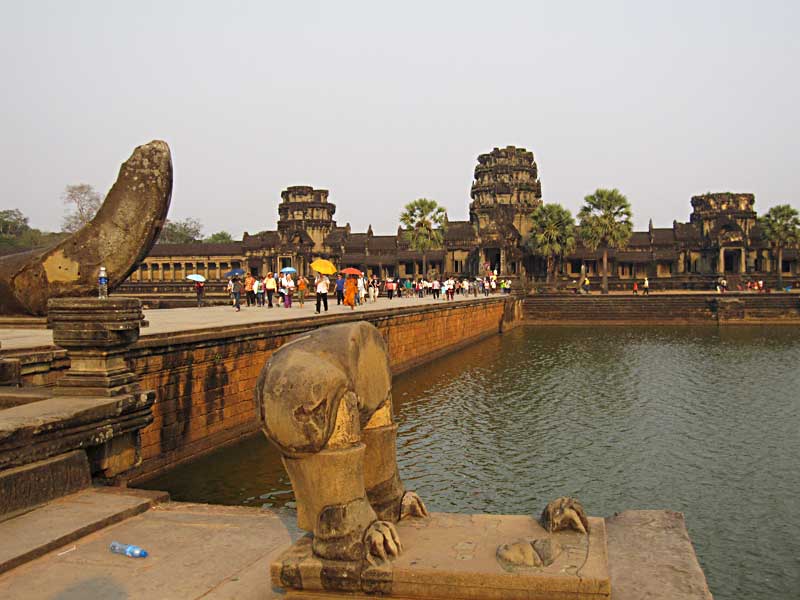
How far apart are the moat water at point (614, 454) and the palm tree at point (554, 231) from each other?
1377 inches

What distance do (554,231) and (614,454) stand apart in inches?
1908

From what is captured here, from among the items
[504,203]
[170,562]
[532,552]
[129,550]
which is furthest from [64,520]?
[504,203]

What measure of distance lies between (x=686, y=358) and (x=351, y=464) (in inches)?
1057

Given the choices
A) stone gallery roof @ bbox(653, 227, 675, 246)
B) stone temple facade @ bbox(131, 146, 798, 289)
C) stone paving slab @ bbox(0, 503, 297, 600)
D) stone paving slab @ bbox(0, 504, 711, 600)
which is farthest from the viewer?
stone gallery roof @ bbox(653, 227, 675, 246)

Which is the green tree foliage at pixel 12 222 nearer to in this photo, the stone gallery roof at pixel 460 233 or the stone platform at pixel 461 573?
the stone gallery roof at pixel 460 233

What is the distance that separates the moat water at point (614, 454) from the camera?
9.80 meters

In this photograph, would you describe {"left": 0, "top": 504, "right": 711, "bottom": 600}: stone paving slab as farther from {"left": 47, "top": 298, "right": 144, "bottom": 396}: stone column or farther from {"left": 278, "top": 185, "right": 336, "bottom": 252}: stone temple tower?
{"left": 278, "top": 185, "right": 336, "bottom": 252}: stone temple tower

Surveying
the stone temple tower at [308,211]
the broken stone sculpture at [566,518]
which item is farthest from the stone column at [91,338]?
the stone temple tower at [308,211]

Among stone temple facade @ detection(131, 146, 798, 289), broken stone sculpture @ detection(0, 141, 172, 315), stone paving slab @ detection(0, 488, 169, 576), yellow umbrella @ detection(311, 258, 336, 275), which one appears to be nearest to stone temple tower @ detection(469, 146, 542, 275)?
stone temple facade @ detection(131, 146, 798, 289)

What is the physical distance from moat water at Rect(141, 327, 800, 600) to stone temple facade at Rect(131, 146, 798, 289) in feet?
137

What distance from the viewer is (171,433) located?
39.8 ft

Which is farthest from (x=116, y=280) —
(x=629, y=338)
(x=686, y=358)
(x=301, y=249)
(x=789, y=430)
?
(x=301, y=249)

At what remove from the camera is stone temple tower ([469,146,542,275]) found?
68750mm

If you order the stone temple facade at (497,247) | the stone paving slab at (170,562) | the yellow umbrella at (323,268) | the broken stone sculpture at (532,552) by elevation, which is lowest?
the stone paving slab at (170,562)
